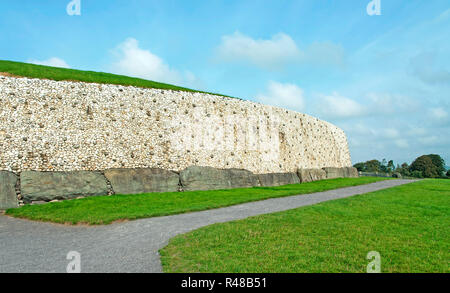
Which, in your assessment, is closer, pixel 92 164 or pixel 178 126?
pixel 92 164

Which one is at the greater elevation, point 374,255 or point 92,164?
point 92,164

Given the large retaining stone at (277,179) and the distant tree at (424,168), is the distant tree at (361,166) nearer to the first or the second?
the distant tree at (424,168)

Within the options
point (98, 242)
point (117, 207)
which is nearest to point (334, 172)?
point (117, 207)

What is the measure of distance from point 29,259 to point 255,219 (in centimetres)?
737

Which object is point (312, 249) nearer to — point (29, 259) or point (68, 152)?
point (29, 259)

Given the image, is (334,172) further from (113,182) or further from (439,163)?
(439,163)

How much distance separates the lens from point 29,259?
7.80 meters

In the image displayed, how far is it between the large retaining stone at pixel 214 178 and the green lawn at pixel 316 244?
36.3 ft

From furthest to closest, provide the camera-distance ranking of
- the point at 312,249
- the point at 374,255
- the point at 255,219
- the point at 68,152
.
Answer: the point at 68,152 → the point at 255,219 → the point at 312,249 → the point at 374,255

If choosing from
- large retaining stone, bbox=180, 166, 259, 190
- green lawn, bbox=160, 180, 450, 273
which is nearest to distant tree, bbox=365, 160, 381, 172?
large retaining stone, bbox=180, 166, 259, 190

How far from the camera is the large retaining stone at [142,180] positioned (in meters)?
19.0

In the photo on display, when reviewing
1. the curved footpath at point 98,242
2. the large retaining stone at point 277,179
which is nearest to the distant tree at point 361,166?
the large retaining stone at point 277,179
